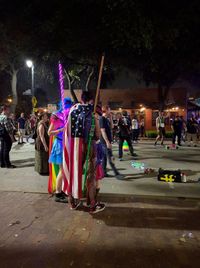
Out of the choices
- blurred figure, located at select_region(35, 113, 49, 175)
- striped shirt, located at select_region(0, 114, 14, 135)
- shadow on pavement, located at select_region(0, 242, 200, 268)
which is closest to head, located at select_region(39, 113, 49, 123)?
blurred figure, located at select_region(35, 113, 49, 175)

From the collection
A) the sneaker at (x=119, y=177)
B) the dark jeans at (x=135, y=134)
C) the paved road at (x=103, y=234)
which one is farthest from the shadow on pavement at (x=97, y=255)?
the dark jeans at (x=135, y=134)

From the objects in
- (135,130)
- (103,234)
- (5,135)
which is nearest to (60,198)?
(103,234)

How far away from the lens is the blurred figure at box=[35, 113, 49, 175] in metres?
7.65

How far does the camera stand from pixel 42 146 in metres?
8.14

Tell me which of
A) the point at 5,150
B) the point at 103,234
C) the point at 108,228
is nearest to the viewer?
the point at 103,234

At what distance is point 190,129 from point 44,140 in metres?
11.1

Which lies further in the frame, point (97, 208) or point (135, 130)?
point (135, 130)

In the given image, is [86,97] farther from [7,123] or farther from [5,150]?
[5,150]

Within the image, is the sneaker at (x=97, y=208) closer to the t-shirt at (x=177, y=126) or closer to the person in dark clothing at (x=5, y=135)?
the person in dark clothing at (x=5, y=135)

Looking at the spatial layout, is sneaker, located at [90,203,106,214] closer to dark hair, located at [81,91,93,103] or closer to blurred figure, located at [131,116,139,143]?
dark hair, located at [81,91,93,103]

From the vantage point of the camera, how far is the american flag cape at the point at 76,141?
5230 mm

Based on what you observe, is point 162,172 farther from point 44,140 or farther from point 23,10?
point 23,10

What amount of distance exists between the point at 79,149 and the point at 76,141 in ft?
0.45

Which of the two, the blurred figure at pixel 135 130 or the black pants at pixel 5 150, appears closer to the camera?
the black pants at pixel 5 150
